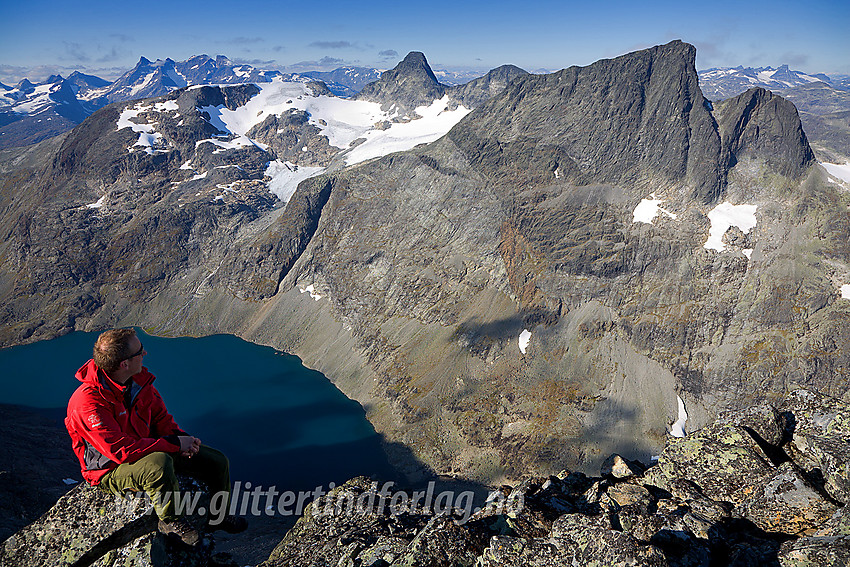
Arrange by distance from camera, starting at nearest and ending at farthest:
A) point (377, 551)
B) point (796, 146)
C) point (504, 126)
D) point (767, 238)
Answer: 1. point (377, 551)
2. point (767, 238)
3. point (796, 146)
4. point (504, 126)

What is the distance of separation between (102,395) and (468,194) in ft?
460

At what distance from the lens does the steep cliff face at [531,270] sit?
336ft

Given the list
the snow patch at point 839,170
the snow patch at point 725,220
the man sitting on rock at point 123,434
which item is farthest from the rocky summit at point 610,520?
the snow patch at point 839,170

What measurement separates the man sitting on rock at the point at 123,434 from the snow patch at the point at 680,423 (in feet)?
352

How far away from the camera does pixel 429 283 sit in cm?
13300

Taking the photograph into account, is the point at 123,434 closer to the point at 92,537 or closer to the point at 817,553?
the point at 92,537

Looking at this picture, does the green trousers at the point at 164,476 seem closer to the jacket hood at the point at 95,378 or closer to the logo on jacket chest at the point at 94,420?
the logo on jacket chest at the point at 94,420

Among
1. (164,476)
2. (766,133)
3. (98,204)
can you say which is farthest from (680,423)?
(98,204)

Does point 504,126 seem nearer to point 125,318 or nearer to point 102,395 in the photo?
point 125,318

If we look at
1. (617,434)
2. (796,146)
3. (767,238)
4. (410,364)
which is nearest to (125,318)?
(410,364)

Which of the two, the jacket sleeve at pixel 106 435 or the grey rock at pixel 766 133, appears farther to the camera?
the grey rock at pixel 766 133

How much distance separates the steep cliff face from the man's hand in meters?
93.8

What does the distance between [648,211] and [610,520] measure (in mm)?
130682

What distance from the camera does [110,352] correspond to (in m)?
7.33
